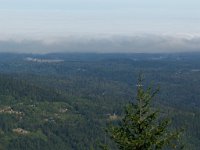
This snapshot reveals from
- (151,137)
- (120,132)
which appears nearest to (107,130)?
(120,132)

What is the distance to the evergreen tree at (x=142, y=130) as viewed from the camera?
44.1 m

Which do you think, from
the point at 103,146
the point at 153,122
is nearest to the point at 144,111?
the point at 153,122

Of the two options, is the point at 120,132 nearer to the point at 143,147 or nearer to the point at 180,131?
the point at 143,147

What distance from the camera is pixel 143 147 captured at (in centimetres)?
4438

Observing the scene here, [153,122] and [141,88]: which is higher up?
[141,88]

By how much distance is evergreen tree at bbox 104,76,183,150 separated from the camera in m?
44.1

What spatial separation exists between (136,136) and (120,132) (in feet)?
4.86

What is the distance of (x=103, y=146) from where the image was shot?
147ft

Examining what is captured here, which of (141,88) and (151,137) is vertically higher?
(141,88)

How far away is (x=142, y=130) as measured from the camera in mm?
45031

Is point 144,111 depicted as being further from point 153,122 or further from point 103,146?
point 103,146

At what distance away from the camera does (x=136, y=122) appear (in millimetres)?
45000

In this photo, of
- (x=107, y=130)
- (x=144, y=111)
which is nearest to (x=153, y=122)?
(x=144, y=111)

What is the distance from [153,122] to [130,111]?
235cm
